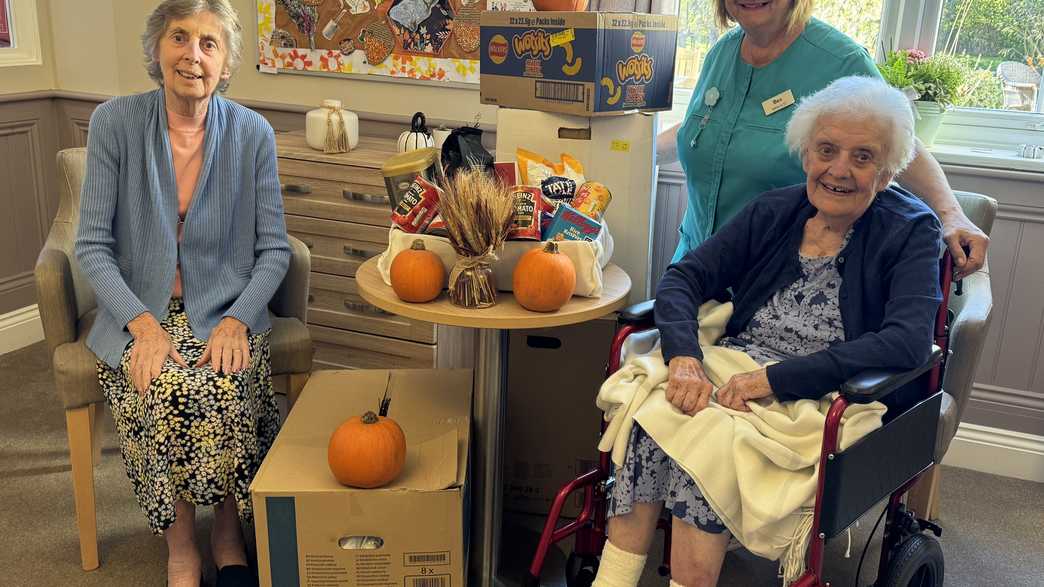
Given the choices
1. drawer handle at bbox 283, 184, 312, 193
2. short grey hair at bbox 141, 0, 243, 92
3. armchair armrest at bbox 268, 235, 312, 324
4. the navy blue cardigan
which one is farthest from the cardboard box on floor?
drawer handle at bbox 283, 184, 312, 193

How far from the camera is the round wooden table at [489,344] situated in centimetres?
191

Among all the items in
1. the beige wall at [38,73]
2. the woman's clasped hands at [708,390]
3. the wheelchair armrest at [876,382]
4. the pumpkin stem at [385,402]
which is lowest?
the pumpkin stem at [385,402]

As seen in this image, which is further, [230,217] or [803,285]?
[230,217]

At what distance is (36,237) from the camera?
394 cm

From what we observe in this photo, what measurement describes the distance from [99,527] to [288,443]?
80cm

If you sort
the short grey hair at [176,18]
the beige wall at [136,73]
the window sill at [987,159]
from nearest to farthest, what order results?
the short grey hair at [176,18]
the window sill at [987,159]
the beige wall at [136,73]

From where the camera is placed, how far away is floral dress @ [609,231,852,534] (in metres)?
1.79

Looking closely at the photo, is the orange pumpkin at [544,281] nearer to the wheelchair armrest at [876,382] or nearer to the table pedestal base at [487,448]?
the table pedestal base at [487,448]

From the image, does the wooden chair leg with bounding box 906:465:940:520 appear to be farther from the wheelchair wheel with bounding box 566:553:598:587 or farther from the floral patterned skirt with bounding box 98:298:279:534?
the floral patterned skirt with bounding box 98:298:279:534

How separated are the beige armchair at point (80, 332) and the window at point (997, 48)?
215 centimetres

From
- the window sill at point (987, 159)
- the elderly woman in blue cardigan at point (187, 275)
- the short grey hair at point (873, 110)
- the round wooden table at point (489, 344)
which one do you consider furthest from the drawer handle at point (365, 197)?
the window sill at point (987, 159)

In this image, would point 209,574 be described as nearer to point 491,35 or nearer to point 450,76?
point 491,35

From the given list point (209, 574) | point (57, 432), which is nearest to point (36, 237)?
point (57, 432)

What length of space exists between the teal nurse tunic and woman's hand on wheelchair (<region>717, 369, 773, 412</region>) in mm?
612
